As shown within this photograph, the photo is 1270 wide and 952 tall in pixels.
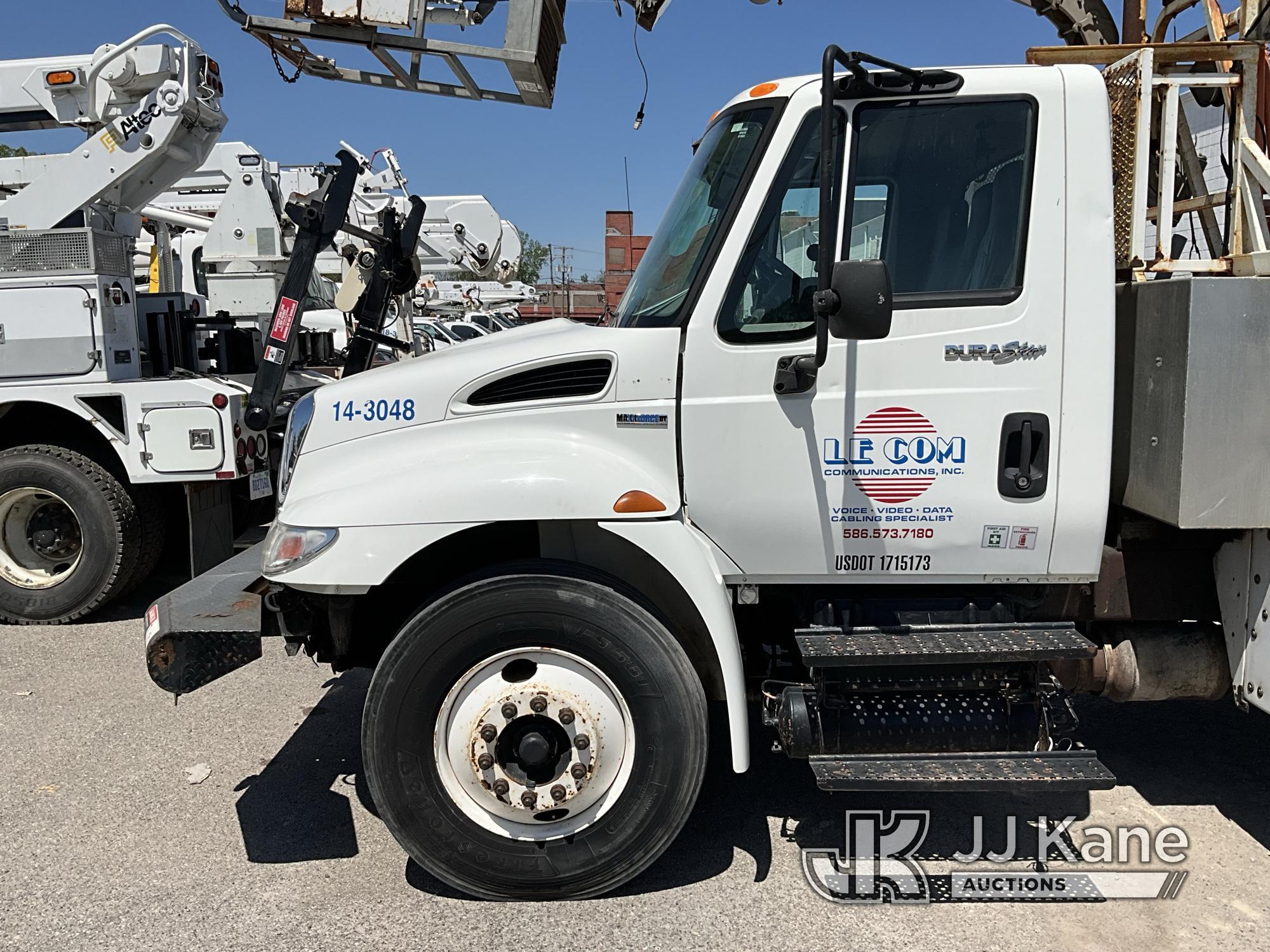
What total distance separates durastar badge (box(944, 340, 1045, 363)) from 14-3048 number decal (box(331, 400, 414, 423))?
1817 millimetres

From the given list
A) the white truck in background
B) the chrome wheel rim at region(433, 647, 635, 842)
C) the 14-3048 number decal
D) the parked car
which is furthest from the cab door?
the parked car

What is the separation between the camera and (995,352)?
3.26m

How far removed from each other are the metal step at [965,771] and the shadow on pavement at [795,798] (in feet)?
1.85

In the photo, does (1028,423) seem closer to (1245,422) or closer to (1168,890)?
(1245,422)

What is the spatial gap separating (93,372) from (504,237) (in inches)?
645

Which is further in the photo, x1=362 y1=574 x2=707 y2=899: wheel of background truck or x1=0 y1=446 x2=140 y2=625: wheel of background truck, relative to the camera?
x1=0 y1=446 x2=140 y2=625: wheel of background truck

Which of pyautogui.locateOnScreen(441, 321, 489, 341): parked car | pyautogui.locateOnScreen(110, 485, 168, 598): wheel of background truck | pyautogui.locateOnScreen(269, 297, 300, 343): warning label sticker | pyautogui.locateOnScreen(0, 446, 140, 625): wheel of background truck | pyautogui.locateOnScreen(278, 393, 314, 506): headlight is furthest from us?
pyautogui.locateOnScreen(441, 321, 489, 341): parked car

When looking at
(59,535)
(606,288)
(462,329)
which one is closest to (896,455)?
(59,535)

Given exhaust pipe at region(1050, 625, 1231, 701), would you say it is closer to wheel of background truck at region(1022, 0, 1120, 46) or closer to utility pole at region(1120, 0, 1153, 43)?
utility pole at region(1120, 0, 1153, 43)

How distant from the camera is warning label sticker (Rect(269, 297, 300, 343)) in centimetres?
508

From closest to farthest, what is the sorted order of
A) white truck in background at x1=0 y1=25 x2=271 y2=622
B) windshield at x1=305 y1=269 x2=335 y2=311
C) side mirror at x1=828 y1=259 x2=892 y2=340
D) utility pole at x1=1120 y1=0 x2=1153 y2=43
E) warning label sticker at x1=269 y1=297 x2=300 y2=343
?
side mirror at x1=828 y1=259 x2=892 y2=340 < utility pole at x1=1120 y1=0 x2=1153 y2=43 < warning label sticker at x1=269 y1=297 x2=300 y2=343 < white truck in background at x1=0 y1=25 x2=271 y2=622 < windshield at x1=305 y1=269 x2=335 y2=311

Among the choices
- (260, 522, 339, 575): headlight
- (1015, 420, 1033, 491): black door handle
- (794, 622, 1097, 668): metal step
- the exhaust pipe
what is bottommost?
the exhaust pipe

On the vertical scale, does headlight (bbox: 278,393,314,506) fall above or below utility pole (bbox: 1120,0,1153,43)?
below

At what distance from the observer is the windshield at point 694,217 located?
3.35 metres
